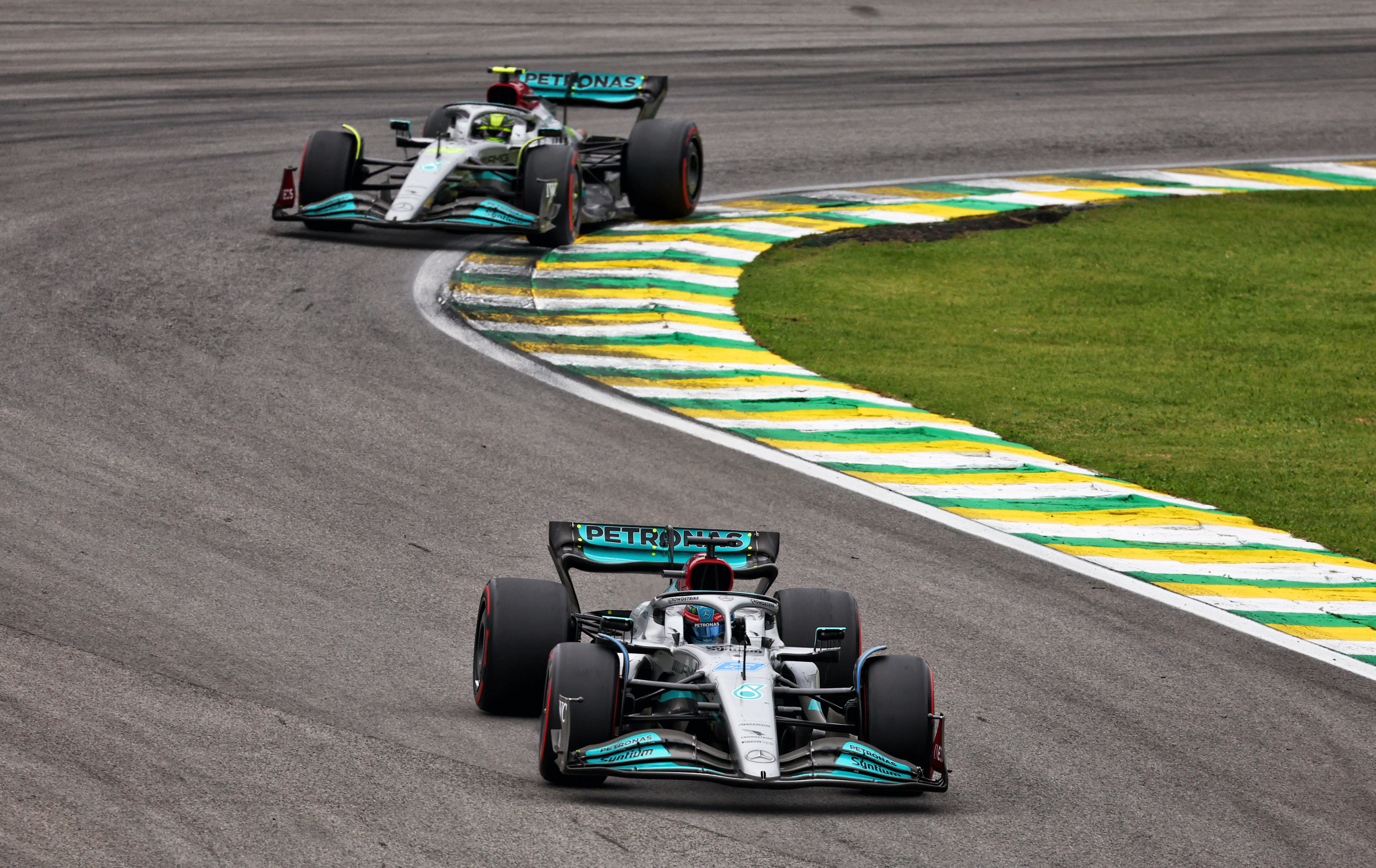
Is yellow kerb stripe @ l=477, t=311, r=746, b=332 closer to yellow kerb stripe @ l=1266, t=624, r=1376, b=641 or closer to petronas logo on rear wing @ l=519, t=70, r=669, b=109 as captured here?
petronas logo on rear wing @ l=519, t=70, r=669, b=109

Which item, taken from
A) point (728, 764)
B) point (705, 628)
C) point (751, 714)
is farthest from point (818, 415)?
point (728, 764)

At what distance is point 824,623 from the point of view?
809cm

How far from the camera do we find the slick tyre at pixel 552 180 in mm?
17422

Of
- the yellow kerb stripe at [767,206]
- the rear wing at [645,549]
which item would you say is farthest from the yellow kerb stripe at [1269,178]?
the rear wing at [645,549]

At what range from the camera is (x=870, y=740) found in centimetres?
721

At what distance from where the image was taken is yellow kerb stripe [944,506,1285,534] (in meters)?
11.5

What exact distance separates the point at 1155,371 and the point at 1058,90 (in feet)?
45.3

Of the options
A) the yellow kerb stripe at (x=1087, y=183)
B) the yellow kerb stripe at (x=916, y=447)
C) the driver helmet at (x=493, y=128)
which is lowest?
the yellow kerb stripe at (x=916, y=447)

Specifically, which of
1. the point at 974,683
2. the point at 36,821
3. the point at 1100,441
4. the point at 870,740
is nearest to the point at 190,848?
the point at 36,821

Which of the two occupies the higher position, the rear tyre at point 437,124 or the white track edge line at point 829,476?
the rear tyre at point 437,124

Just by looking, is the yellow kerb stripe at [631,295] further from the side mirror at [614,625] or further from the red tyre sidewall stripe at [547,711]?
the red tyre sidewall stripe at [547,711]

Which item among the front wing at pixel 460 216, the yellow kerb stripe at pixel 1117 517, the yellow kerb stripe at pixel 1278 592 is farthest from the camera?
the front wing at pixel 460 216

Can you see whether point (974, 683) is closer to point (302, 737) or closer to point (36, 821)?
point (302, 737)

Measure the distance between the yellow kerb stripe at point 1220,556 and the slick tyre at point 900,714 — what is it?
396 cm
